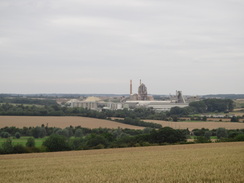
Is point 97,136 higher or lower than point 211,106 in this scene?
lower

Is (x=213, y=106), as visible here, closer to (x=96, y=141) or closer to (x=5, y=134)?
(x=5, y=134)

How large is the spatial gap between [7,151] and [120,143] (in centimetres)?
1506

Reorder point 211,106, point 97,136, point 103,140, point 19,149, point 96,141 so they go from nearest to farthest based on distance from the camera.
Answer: point 19,149
point 96,141
point 103,140
point 97,136
point 211,106

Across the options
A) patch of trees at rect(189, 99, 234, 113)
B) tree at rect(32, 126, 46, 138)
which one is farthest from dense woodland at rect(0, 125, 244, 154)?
patch of trees at rect(189, 99, 234, 113)

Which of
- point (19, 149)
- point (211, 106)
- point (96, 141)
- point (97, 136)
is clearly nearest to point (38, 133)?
point (97, 136)

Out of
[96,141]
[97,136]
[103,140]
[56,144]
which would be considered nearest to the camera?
[56,144]

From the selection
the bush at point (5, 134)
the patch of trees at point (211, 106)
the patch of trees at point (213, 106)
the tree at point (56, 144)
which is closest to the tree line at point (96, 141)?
the tree at point (56, 144)

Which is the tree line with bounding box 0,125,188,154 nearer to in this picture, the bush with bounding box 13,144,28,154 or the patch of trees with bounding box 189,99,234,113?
the bush with bounding box 13,144,28,154

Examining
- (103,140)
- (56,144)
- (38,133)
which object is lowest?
(38,133)

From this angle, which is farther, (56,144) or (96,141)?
(96,141)

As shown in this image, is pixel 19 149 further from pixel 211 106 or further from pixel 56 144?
pixel 211 106

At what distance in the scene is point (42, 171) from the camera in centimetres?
2578

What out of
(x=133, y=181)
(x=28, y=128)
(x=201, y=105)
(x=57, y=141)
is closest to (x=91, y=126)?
(x=28, y=128)

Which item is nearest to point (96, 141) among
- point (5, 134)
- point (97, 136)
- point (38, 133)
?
point (97, 136)
